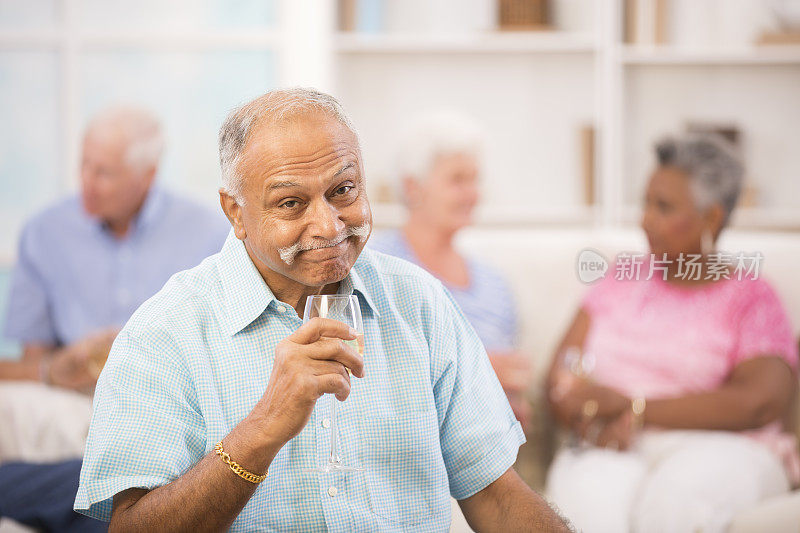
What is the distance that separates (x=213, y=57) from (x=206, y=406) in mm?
2533

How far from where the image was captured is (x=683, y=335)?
1936mm

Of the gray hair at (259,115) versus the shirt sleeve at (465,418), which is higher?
the gray hair at (259,115)

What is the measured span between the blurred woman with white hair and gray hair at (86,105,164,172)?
69 cm

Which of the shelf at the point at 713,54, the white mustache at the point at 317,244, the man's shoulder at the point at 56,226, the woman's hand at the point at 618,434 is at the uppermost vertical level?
the shelf at the point at 713,54

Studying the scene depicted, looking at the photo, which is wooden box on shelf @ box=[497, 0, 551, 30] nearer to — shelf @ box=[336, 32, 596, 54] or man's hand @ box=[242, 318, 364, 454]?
shelf @ box=[336, 32, 596, 54]

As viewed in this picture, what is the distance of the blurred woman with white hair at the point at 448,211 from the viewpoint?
221 cm

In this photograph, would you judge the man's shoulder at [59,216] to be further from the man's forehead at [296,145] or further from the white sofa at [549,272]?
the man's forehead at [296,145]

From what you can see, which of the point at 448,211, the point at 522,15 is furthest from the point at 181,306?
the point at 522,15

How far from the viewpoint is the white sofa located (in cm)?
181

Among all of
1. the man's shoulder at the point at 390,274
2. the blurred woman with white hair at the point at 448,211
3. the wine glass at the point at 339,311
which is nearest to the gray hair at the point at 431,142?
the blurred woman with white hair at the point at 448,211

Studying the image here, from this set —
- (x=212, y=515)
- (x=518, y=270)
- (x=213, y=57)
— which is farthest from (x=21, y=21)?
(x=212, y=515)

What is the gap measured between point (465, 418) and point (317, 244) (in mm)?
299

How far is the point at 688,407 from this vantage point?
1.93 m

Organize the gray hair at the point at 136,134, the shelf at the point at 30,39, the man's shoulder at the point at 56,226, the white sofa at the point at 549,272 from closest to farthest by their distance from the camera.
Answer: the white sofa at the point at 549,272
the man's shoulder at the point at 56,226
the gray hair at the point at 136,134
the shelf at the point at 30,39
